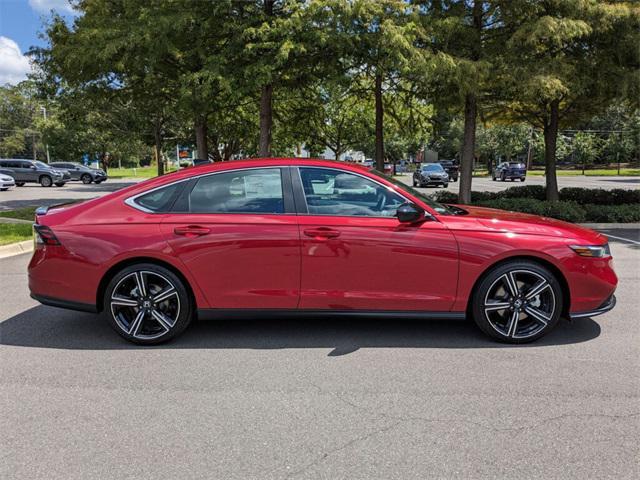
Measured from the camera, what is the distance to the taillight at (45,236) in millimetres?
4375

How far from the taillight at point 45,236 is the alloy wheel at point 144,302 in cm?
68

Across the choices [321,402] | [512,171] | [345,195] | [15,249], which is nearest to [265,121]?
[15,249]

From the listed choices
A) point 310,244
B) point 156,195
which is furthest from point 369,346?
point 156,195

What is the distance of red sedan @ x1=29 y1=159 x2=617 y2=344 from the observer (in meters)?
4.24

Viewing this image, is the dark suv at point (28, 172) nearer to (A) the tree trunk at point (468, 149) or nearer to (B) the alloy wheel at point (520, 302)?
(A) the tree trunk at point (468, 149)

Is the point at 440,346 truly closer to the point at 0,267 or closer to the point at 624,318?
the point at 624,318

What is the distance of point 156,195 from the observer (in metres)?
4.48

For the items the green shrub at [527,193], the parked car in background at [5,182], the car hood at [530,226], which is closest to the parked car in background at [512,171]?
the green shrub at [527,193]

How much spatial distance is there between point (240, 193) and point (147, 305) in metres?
1.25

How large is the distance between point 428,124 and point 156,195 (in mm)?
14023

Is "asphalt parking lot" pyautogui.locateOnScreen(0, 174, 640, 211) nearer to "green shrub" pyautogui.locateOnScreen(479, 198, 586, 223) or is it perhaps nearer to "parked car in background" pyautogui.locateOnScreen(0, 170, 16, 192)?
"parked car in background" pyautogui.locateOnScreen(0, 170, 16, 192)

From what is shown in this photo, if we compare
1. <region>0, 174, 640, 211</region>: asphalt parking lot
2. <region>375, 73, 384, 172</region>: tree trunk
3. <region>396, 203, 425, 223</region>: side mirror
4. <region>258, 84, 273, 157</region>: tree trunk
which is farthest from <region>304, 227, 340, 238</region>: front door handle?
<region>0, 174, 640, 211</region>: asphalt parking lot

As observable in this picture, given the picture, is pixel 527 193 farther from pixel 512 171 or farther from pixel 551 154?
pixel 512 171

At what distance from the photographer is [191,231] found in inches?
169
